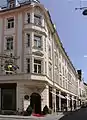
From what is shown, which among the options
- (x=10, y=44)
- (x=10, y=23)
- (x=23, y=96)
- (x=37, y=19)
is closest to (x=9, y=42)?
(x=10, y=44)

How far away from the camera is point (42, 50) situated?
119ft

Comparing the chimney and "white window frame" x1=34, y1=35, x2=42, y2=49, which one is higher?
the chimney

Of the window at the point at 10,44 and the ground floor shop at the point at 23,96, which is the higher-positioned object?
the window at the point at 10,44

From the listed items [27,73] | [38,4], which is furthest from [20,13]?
[27,73]

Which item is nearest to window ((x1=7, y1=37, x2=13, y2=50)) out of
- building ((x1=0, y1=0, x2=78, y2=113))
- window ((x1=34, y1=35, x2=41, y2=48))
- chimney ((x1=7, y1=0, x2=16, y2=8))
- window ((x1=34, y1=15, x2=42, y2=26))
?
building ((x1=0, y1=0, x2=78, y2=113))

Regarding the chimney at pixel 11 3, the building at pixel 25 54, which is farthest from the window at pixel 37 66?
the chimney at pixel 11 3

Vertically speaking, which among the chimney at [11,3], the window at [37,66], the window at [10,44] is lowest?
the window at [37,66]

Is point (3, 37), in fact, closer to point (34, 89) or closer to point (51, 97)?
point (34, 89)

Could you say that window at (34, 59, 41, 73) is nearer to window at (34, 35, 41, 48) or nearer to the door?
window at (34, 35, 41, 48)

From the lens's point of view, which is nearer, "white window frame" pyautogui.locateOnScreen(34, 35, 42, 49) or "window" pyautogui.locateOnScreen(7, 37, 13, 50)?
"white window frame" pyautogui.locateOnScreen(34, 35, 42, 49)

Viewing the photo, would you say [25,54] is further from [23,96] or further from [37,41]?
[23,96]

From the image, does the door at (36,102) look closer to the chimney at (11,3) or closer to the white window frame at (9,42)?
the white window frame at (9,42)

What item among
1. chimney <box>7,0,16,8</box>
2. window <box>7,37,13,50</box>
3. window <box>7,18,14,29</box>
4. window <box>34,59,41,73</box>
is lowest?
window <box>34,59,41,73</box>

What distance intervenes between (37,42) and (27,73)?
4633mm
